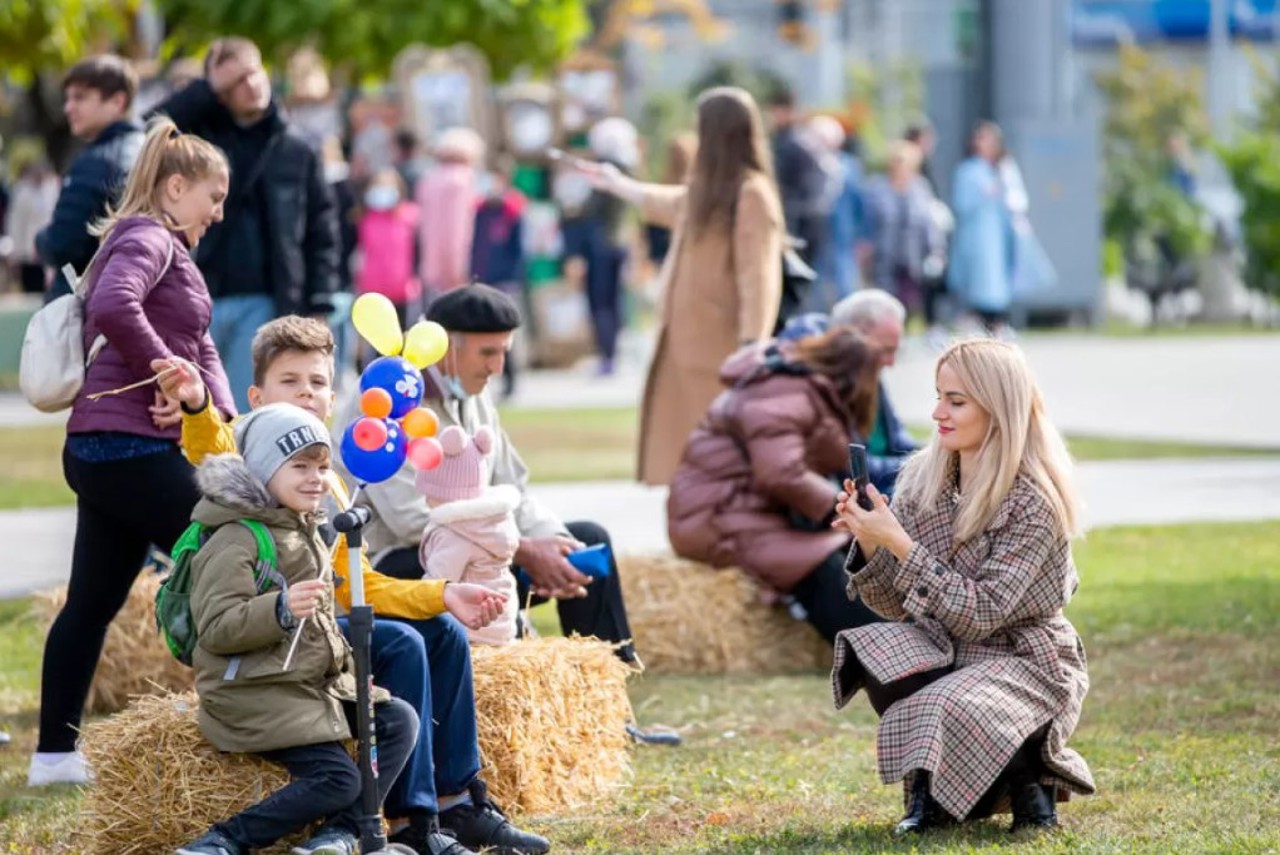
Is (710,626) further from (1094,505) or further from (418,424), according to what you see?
(1094,505)

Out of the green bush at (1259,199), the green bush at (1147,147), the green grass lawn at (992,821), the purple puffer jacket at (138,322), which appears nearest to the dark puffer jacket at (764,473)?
the green grass lawn at (992,821)

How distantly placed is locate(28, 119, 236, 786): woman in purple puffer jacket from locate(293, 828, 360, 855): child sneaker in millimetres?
1339

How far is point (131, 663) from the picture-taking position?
25.1 ft

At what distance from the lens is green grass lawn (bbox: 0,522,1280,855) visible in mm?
5676

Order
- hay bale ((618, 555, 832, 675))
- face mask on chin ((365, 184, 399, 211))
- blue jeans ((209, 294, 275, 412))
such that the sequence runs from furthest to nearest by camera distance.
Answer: face mask on chin ((365, 184, 399, 211)) → blue jeans ((209, 294, 275, 412)) → hay bale ((618, 555, 832, 675))

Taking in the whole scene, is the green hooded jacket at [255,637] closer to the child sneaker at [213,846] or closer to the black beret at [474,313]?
the child sneaker at [213,846]

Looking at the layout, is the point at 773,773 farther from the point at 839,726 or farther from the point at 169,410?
the point at 169,410

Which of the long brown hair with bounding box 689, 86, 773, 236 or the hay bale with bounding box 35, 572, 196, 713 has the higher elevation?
the long brown hair with bounding box 689, 86, 773, 236

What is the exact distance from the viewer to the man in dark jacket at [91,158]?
7.59 metres

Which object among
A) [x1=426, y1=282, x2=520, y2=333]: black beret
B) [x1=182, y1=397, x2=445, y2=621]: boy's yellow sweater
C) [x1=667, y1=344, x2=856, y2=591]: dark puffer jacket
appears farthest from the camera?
[x1=667, y1=344, x2=856, y2=591]: dark puffer jacket

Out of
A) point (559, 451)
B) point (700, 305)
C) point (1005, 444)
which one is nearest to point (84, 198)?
point (1005, 444)

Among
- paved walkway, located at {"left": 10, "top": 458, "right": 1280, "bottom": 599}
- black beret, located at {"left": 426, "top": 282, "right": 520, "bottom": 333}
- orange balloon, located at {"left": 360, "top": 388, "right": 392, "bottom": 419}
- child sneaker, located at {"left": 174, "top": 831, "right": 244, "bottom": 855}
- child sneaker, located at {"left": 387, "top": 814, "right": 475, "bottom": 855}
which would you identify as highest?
orange balloon, located at {"left": 360, "top": 388, "right": 392, "bottom": 419}

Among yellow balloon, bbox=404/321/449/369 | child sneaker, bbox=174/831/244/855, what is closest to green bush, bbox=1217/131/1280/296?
yellow balloon, bbox=404/321/449/369

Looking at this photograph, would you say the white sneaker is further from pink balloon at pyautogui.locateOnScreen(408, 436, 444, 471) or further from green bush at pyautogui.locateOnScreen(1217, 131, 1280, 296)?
green bush at pyautogui.locateOnScreen(1217, 131, 1280, 296)
